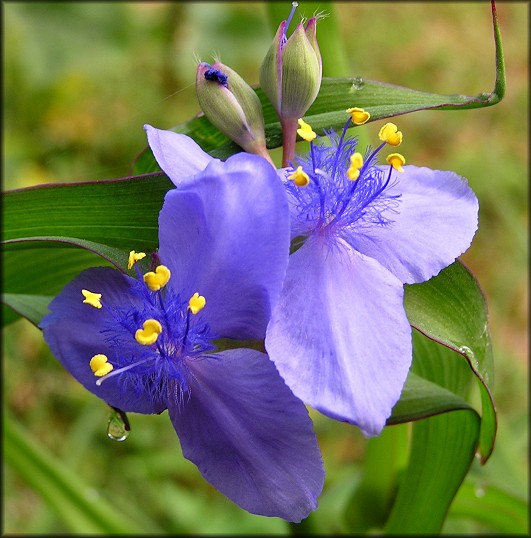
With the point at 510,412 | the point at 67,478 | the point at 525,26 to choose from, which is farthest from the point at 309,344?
the point at 525,26

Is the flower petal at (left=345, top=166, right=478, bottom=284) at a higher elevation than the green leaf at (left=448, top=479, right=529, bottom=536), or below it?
higher

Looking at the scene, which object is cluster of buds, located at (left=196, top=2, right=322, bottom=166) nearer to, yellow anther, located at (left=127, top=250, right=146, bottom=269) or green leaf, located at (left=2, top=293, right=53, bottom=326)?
yellow anther, located at (left=127, top=250, right=146, bottom=269)

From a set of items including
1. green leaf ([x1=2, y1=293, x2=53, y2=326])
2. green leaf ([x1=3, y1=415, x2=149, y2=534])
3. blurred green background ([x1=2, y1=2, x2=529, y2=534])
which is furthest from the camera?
blurred green background ([x1=2, y1=2, x2=529, y2=534])

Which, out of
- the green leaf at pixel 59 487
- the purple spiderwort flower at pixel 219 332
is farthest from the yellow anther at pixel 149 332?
the green leaf at pixel 59 487

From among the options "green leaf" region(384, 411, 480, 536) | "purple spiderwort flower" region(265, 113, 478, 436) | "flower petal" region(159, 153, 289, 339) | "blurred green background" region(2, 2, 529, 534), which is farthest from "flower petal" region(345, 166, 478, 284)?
"blurred green background" region(2, 2, 529, 534)

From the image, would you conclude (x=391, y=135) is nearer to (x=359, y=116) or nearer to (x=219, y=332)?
(x=359, y=116)

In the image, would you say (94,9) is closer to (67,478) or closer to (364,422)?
(67,478)

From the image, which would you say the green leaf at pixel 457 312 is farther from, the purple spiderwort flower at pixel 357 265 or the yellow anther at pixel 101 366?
the yellow anther at pixel 101 366
